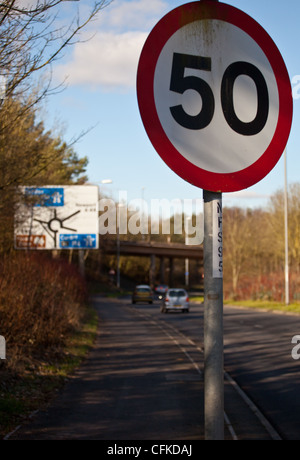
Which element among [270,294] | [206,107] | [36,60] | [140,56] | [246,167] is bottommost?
[270,294]

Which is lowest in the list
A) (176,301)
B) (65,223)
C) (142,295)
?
(142,295)

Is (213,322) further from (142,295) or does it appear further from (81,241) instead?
(142,295)

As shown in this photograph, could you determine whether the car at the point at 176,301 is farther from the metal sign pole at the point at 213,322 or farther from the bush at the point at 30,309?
the metal sign pole at the point at 213,322

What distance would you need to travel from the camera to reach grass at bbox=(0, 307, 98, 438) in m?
7.91

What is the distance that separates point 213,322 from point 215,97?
82 cm

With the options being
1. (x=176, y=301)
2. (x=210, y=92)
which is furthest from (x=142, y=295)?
(x=210, y=92)

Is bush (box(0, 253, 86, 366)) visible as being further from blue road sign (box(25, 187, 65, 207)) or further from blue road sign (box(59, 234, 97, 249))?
blue road sign (box(59, 234, 97, 249))

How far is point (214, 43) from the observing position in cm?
225

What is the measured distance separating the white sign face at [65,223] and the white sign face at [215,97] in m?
16.7

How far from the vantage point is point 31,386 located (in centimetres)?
1007

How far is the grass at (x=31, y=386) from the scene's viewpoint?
26.0ft
